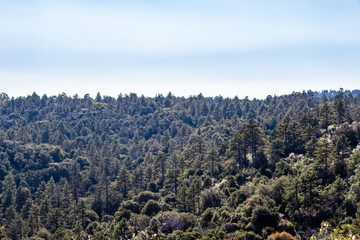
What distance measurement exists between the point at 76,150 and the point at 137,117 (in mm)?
57488

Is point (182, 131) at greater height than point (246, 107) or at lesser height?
lesser

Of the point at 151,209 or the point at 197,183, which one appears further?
the point at 151,209

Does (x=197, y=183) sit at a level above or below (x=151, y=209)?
above

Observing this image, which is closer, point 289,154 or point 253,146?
point 289,154

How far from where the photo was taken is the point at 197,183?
5112 centimetres

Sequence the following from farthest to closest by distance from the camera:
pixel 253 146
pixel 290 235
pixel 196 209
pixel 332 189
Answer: pixel 253 146 < pixel 196 209 < pixel 332 189 < pixel 290 235

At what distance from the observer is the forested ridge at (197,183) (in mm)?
35562

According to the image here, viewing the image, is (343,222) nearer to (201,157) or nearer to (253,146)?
(253,146)

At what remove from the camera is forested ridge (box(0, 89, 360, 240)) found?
3556 cm

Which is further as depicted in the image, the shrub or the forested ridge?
the shrub

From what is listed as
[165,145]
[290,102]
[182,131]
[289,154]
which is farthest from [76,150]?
[290,102]

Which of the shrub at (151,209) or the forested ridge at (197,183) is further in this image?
the shrub at (151,209)

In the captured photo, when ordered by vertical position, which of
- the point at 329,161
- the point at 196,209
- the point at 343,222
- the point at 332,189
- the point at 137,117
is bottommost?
the point at 196,209

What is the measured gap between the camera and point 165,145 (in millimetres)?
127438
